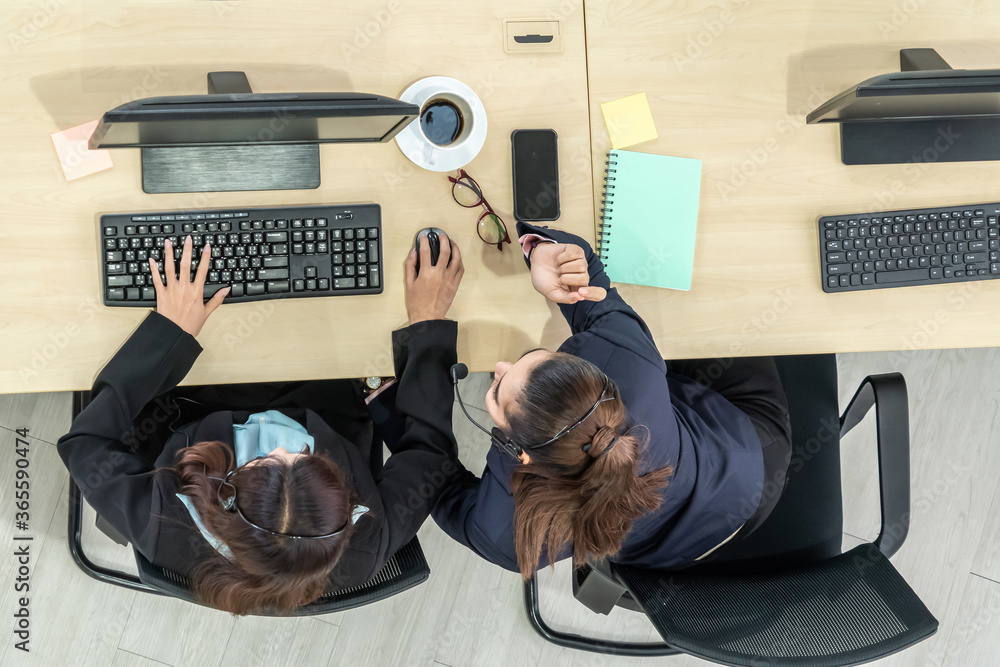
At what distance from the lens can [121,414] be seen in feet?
3.64

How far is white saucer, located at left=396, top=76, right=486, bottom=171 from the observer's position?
1.15 m

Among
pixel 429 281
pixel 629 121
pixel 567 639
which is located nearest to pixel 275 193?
pixel 429 281

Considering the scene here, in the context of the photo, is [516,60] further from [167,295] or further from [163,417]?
[163,417]

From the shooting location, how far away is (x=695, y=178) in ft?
3.94

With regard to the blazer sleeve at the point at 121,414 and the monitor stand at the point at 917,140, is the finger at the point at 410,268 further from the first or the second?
the monitor stand at the point at 917,140

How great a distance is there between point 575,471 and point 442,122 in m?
0.63

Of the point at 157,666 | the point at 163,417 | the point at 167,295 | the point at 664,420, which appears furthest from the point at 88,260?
the point at 157,666

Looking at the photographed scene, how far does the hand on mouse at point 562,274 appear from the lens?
1.09 meters

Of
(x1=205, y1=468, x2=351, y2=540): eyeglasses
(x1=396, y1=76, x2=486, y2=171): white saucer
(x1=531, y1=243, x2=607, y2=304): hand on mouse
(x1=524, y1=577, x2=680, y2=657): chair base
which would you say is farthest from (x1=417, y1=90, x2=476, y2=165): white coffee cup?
(x1=524, y1=577, x2=680, y2=657): chair base

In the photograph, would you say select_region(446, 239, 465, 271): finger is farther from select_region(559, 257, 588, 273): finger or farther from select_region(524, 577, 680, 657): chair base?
select_region(524, 577, 680, 657): chair base

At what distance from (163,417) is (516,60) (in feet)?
3.07

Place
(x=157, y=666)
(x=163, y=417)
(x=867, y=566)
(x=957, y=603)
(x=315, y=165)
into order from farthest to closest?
(x=957, y=603)
(x=157, y=666)
(x=163, y=417)
(x=315, y=165)
(x=867, y=566)

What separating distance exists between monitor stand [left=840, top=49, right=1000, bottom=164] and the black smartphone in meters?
A: 0.53

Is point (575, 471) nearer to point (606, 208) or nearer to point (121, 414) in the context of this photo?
point (606, 208)
